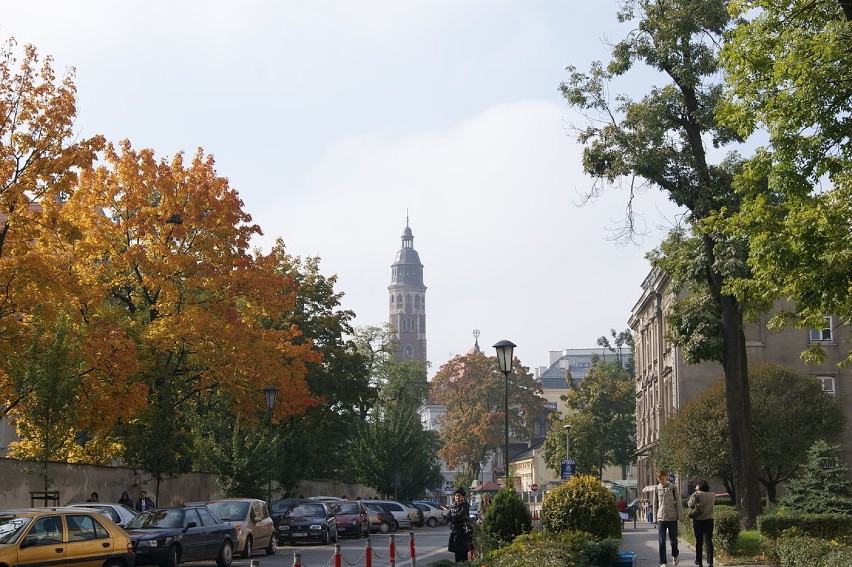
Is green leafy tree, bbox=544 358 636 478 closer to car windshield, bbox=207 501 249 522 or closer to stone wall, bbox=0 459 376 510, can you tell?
stone wall, bbox=0 459 376 510

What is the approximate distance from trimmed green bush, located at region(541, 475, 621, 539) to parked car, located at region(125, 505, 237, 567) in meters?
7.49

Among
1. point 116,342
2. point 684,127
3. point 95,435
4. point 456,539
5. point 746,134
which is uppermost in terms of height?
point 684,127

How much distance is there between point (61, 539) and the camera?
17.5 meters

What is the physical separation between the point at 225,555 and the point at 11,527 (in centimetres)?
858

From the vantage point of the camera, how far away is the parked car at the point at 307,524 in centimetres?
3647

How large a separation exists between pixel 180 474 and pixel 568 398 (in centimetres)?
5641

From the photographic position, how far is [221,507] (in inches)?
1148

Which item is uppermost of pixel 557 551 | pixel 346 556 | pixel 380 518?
pixel 557 551

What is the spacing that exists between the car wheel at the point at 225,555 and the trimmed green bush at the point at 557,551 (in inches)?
328

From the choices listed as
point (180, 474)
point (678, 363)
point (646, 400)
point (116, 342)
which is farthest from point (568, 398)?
point (116, 342)

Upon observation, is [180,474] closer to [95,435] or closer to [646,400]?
[95,435]

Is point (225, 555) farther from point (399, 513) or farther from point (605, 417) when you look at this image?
point (605, 417)

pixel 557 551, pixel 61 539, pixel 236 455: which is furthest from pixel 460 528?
pixel 236 455

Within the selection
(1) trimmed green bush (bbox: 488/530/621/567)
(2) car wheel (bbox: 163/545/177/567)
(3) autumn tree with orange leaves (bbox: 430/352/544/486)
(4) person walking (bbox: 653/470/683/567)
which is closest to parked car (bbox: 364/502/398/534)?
(2) car wheel (bbox: 163/545/177/567)
